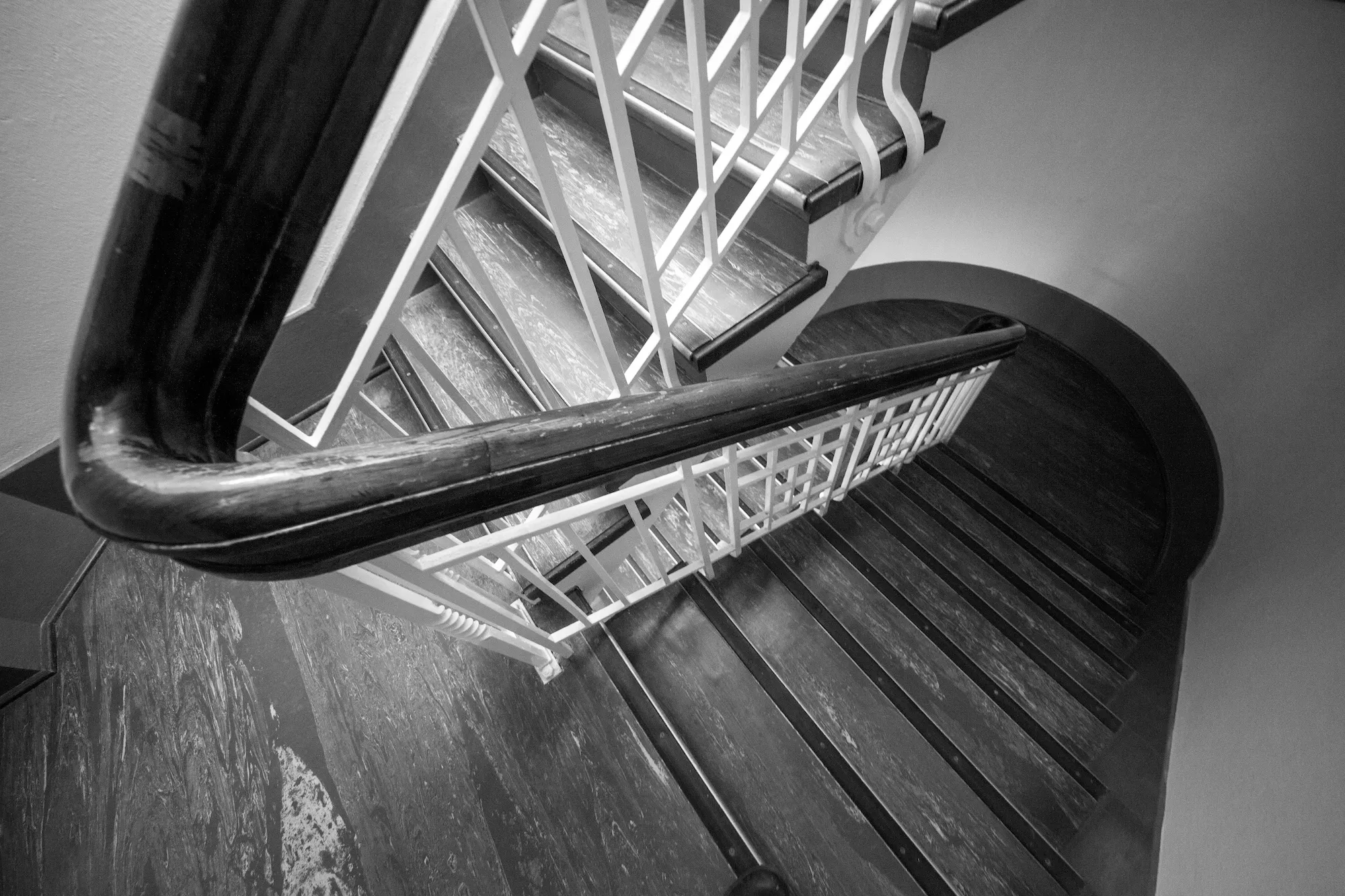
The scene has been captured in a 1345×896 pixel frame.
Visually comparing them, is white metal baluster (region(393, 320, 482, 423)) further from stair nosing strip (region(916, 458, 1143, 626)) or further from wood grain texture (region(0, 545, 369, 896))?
stair nosing strip (region(916, 458, 1143, 626))

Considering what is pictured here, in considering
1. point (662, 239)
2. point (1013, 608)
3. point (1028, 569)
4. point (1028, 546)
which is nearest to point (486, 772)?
point (662, 239)

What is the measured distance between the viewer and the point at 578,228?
4.14 ft

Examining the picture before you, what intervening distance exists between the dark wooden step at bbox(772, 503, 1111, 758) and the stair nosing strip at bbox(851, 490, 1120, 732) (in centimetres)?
3

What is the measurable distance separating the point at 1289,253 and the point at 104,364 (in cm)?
293

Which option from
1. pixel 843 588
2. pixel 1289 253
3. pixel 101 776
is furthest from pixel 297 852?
pixel 1289 253

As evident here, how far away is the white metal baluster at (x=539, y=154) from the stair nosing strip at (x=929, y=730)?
1057 millimetres

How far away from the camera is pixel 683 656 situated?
4.91 feet

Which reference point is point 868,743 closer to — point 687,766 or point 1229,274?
point 687,766

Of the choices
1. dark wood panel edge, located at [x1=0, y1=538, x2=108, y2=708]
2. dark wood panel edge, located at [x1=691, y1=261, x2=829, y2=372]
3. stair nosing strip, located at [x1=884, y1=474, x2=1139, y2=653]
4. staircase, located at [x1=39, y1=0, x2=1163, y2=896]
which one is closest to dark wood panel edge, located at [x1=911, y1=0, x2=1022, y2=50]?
staircase, located at [x1=39, y1=0, x2=1163, y2=896]

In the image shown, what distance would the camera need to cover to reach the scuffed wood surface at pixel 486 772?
1133 mm

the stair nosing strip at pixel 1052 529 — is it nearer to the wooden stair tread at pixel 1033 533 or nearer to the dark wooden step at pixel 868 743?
the wooden stair tread at pixel 1033 533

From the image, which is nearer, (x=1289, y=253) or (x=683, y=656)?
(x=683, y=656)

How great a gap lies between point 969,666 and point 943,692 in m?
Answer: 0.15

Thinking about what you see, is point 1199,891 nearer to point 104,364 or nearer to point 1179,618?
point 1179,618
